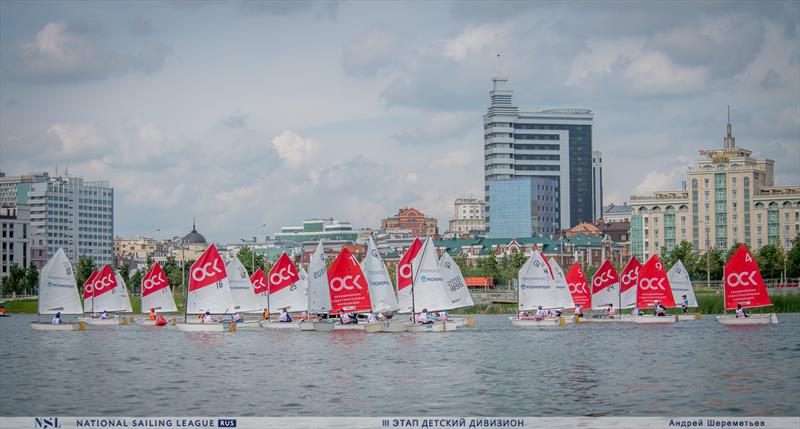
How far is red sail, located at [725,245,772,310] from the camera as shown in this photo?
94062 millimetres

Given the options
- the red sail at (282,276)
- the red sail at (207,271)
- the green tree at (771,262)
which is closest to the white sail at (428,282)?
the red sail at (207,271)

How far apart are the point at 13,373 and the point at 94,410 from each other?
19262 millimetres

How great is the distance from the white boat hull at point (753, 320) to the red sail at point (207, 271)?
1712 inches

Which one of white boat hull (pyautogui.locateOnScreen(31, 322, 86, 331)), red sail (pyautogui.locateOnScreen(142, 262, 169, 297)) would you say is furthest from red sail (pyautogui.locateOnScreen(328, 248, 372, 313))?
white boat hull (pyautogui.locateOnScreen(31, 322, 86, 331))

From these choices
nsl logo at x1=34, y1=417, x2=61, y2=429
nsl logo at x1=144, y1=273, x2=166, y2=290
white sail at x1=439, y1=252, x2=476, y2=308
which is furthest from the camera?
nsl logo at x1=144, y1=273, x2=166, y2=290

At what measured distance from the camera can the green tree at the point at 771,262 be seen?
18673cm

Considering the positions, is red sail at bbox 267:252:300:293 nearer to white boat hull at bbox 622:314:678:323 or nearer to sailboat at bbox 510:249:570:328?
sailboat at bbox 510:249:570:328

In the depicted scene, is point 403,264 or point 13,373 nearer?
point 13,373

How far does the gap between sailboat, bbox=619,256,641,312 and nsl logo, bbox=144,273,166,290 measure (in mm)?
44219

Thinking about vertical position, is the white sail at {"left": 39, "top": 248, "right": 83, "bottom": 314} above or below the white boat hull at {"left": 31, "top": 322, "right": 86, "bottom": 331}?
above

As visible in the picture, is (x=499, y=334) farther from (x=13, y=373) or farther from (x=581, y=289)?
(x=13, y=373)

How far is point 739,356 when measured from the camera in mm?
68625

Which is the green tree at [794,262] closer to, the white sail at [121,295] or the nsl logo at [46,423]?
the white sail at [121,295]

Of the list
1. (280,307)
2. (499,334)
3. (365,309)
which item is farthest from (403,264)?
(280,307)
